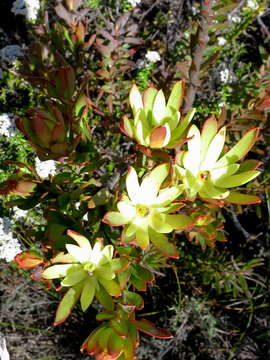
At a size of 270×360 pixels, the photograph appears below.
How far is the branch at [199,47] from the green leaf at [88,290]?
1.00m

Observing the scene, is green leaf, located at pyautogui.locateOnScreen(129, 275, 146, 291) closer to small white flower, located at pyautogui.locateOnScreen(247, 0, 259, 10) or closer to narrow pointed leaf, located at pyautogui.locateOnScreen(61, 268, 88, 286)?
narrow pointed leaf, located at pyautogui.locateOnScreen(61, 268, 88, 286)

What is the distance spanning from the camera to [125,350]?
4.35 feet

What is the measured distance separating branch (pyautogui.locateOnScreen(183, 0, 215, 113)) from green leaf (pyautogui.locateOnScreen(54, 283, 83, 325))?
1042mm

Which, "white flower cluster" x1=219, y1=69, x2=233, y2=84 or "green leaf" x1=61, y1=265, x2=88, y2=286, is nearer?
"green leaf" x1=61, y1=265, x2=88, y2=286

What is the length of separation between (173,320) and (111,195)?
1.10m

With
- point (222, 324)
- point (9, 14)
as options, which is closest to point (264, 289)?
point (222, 324)

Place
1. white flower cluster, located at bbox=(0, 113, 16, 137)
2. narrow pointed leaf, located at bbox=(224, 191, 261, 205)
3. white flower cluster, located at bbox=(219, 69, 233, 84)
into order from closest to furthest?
1. narrow pointed leaf, located at bbox=(224, 191, 261, 205)
2. white flower cluster, located at bbox=(0, 113, 16, 137)
3. white flower cluster, located at bbox=(219, 69, 233, 84)

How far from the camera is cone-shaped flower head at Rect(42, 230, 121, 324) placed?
138 centimetres

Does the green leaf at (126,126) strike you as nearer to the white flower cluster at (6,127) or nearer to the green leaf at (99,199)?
the green leaf at (99,199)

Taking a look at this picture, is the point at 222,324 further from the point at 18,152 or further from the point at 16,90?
the point at 16,90

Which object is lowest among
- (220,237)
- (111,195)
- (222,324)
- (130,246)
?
(222,324)

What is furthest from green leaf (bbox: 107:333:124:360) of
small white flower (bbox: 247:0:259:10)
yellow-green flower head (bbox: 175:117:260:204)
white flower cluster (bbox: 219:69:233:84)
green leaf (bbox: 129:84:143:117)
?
small white flower (bbox: 247:0:259:10)

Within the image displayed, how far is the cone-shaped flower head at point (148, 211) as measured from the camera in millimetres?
1310

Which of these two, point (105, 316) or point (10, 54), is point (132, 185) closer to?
point (105, 316)
